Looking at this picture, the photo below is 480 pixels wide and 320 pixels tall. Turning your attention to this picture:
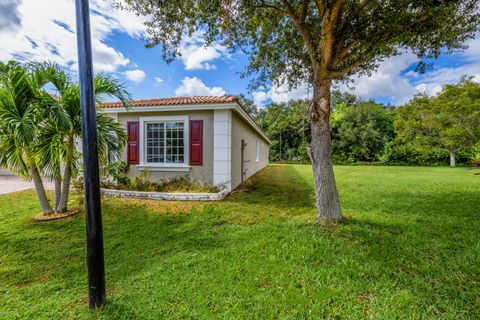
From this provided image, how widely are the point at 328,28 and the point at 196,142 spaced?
15.7ft

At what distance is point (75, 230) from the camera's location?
414 cm

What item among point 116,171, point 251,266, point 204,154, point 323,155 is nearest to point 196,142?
point 204,154

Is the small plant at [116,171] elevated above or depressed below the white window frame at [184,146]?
below

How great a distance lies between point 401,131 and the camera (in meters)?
22.4

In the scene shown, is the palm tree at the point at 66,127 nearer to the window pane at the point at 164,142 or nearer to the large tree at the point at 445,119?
the window pane at the point at 164,142

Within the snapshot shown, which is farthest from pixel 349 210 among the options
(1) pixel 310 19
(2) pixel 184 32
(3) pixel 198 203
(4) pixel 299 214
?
(2) pixel 184 32

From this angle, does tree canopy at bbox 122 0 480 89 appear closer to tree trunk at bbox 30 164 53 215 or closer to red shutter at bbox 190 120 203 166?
red shutter at bbox 190 120 203 166

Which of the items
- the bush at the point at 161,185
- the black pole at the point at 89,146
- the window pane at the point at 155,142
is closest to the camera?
the black pole at the point at 89,146

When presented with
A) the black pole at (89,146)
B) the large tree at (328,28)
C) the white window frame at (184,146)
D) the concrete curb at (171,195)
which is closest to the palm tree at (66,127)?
the large tree at (328,28)

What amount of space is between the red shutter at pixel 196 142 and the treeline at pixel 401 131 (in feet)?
38.6

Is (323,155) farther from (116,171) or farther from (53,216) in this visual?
(116,171)

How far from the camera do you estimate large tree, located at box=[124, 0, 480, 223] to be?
3.87m

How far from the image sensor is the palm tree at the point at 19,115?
12.8 ft

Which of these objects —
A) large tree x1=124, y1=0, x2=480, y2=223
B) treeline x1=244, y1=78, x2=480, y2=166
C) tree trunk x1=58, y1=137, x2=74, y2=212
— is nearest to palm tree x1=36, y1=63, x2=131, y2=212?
tree trunk x1=58, y1=137, x2=74, y2=212
